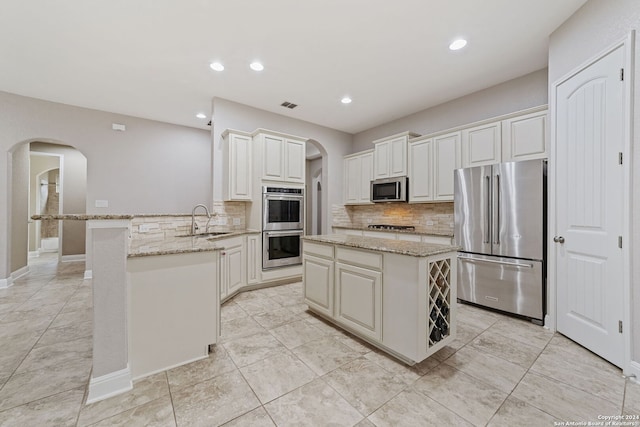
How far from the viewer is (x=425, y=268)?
183 cm

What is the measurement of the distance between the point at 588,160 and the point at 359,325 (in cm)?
246

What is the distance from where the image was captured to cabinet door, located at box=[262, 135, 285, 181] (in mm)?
3914

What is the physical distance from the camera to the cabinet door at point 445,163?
3662 millimetres

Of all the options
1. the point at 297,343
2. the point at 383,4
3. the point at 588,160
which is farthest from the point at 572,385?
the point at 383,4

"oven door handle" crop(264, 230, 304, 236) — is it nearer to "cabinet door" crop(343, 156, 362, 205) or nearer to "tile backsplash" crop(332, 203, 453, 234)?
"tile backsplash" crop(332, 203, 453, 234)

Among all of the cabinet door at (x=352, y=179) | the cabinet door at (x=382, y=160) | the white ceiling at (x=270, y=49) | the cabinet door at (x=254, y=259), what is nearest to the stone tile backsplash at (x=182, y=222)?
the cabinet door at (x=254, y=259)

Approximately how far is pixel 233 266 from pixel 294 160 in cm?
197

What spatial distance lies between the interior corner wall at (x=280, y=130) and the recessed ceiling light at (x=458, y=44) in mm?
2887

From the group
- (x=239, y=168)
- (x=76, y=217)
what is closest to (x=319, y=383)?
(x=76, y=217)

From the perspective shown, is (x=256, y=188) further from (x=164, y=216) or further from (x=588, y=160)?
(x=588, y=160)

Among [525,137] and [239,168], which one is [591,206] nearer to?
[525,137]

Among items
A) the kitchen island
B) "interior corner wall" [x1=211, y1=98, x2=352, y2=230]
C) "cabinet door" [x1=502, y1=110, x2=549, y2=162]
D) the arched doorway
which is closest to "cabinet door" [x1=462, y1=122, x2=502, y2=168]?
"cabinet door" [x1=502, y1=110, x2=549, y2=162]

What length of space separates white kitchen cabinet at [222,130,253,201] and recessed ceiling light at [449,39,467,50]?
9.64 feet

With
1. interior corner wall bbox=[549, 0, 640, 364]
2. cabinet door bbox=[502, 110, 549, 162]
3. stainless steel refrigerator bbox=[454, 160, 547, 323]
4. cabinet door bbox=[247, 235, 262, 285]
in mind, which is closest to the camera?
interior corner wall bbox=[549, 0, 640, 364]
